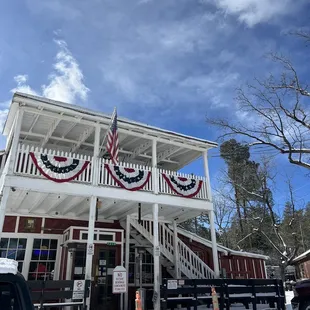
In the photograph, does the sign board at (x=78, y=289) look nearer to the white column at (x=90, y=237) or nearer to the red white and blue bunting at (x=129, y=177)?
the white column at (x=90, y=237)

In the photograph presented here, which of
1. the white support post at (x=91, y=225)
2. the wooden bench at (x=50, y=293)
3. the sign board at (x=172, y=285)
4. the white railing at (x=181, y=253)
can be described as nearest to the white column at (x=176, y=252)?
the white railing at (x=181, y=253)

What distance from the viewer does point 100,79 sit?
1144 cm

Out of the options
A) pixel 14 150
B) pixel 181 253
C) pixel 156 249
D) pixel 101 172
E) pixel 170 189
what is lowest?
pixel 156 249

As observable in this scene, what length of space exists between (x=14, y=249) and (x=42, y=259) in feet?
3.91

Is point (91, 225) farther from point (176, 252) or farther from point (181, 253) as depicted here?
point (181, 253)

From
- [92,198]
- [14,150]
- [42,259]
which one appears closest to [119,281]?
[92,198]

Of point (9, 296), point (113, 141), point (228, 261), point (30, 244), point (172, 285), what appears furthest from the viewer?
point (228, 261)

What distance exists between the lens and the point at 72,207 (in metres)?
12.2

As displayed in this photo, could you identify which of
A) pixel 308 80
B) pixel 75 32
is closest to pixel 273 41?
pixel 308 80

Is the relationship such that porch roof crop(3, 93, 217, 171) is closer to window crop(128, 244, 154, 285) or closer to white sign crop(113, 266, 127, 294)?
window crop(128, 244, 154, 285)

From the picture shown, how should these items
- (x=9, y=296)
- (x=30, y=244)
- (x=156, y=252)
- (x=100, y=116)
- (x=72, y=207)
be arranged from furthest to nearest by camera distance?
1. (x=30, y=244)
2. (x=72, y=207)
3. (x=100, y=116)
4. (x=156, y=252)
5. (x=9, y=296)

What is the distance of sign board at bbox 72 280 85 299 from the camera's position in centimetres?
840

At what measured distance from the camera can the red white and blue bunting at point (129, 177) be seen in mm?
10891

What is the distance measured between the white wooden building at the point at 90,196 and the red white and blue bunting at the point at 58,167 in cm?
3
